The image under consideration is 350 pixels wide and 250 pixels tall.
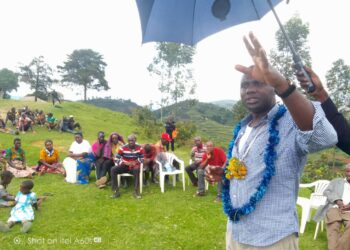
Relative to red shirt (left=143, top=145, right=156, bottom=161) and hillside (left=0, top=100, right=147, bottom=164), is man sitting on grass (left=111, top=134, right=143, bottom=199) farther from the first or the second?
hillside (left=0, top=100, right=147, bottom=164)

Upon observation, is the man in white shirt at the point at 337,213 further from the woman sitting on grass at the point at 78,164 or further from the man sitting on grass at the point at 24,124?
the man sitting on grass at the point at 24,124

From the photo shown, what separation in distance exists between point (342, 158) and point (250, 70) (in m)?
28.5

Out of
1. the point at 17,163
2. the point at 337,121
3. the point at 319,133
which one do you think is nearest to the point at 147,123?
the point at 17,163

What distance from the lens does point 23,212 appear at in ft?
18.6

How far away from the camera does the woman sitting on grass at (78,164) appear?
880 centimetres

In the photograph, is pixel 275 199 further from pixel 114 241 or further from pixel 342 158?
pixel 342 158

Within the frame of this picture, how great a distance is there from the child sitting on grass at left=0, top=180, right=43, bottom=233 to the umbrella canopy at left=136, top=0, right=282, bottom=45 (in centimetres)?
429

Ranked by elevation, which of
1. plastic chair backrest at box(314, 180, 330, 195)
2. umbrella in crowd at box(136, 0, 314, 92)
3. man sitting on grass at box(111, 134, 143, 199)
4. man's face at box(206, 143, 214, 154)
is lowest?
plastic chair backrest at box(314, 180, 330, 195)

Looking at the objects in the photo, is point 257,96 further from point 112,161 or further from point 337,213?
point 112,161

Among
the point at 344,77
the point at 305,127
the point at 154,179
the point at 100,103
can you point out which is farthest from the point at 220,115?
the point at 305,127

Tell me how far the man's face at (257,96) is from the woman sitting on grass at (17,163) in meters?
8.57

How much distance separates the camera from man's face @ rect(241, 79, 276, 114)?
6.27 feet

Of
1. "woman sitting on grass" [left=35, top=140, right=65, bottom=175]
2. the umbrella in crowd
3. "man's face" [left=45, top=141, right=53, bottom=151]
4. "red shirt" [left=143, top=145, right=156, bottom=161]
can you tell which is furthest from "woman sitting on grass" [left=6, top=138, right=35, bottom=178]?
the umbrella in crowd

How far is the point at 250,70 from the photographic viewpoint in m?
1.41
